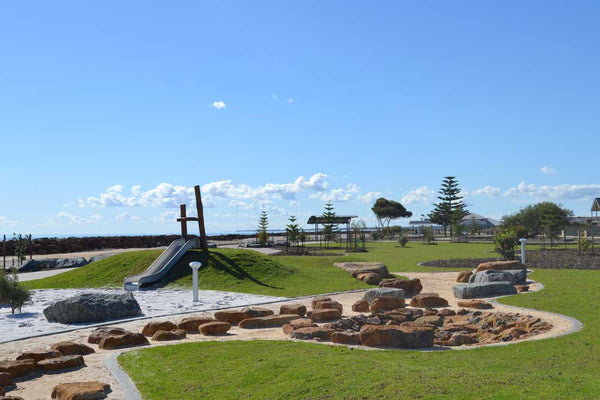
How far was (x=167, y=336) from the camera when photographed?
10.9m

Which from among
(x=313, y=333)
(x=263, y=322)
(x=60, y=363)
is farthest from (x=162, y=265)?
(x=60, y=363)

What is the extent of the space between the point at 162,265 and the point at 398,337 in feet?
43.3

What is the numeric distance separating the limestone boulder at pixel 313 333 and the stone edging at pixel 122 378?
3.16 metres

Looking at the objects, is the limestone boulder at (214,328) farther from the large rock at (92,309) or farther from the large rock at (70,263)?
the large rock at (70,263)

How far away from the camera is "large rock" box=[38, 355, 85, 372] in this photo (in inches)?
336

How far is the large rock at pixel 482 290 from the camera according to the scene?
15.9 m

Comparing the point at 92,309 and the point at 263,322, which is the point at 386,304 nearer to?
the point at 263,322

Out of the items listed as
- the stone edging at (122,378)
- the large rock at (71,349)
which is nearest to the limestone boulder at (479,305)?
the stone edging at (122,378)

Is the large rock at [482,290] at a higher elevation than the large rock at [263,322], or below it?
higher

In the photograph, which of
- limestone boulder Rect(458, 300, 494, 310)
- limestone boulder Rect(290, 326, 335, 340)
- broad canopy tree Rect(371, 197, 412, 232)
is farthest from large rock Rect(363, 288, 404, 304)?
broad canopy tree Rect(371, 197, 412, 232)

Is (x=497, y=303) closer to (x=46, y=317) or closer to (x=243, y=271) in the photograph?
(x=243, y=271)

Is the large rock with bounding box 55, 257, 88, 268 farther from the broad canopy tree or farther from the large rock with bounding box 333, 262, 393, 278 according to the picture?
the broad canopy tree

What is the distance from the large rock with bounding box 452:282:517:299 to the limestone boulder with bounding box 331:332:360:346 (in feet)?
23.0

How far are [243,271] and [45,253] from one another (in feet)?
93.7
